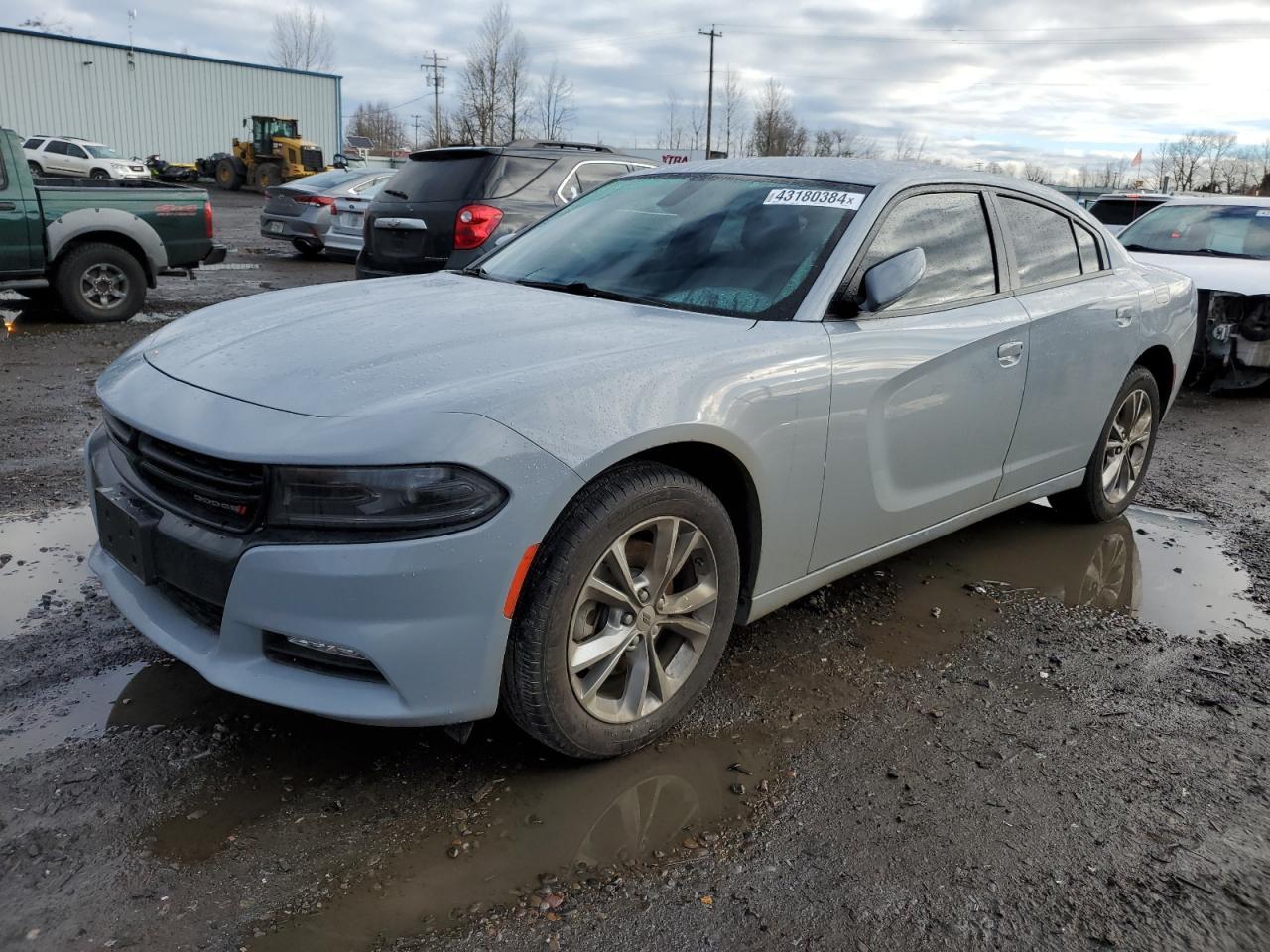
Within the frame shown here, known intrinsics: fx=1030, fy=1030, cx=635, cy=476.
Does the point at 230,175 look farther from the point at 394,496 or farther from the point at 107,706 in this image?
the point at 394,496

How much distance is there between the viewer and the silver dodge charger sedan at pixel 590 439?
2332mm

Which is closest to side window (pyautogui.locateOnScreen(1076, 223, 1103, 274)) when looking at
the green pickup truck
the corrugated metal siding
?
the green pickup truck

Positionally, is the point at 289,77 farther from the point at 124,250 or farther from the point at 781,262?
the point at 781,262

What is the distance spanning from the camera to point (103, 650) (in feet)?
11.0

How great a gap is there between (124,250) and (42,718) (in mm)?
8232

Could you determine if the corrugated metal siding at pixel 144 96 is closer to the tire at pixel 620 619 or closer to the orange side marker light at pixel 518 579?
the tire at pixel 620 619

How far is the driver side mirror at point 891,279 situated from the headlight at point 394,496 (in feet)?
4.78

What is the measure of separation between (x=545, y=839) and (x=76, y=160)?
117ft

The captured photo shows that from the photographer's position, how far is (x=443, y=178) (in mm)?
8844

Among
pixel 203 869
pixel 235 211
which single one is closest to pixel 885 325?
pixel 203 869

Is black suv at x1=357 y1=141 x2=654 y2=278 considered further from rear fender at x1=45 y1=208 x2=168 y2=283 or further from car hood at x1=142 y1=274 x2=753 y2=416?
car hood at x1=142 y1=274 x2=753 y2=416

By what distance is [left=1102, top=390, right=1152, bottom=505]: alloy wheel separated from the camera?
4.84 metres

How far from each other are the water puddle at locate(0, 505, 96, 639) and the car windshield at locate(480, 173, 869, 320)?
197 cm

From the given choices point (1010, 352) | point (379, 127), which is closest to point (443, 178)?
point (1010, 352)
